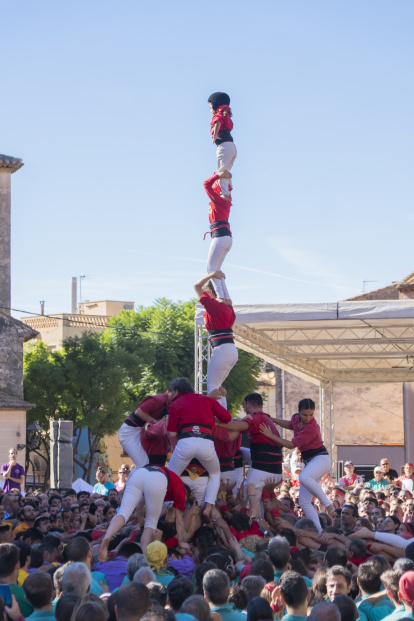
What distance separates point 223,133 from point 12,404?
19.5 meters

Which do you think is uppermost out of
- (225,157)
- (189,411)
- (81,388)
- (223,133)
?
(223,133)

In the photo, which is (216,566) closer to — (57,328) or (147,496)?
(147,496)

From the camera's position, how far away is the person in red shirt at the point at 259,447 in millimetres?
10203

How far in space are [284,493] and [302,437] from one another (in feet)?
11.1

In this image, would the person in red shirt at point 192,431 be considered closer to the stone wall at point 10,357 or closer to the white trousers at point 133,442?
the white trousers at point 133,442

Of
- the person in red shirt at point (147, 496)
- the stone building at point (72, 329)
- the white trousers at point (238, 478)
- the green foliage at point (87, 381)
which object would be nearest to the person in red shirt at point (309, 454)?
the white trousers at point (238, 478)

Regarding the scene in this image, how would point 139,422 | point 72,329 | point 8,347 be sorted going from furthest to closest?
point 72,329 < point 8,347 < point 139,422

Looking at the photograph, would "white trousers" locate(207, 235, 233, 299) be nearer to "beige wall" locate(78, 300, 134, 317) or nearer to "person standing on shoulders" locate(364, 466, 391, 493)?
"person standing on shoulders" locate(364, 466, 391, 493)

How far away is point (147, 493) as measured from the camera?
8.54 m

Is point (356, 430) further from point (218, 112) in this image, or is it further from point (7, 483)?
point (218, 112)

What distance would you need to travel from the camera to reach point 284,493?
44.5ft

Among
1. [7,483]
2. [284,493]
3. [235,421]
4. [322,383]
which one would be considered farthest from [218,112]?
[322,383]

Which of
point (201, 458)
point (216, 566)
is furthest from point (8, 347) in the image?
point (216, 566)

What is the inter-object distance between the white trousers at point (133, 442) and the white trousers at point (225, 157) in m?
3.05
